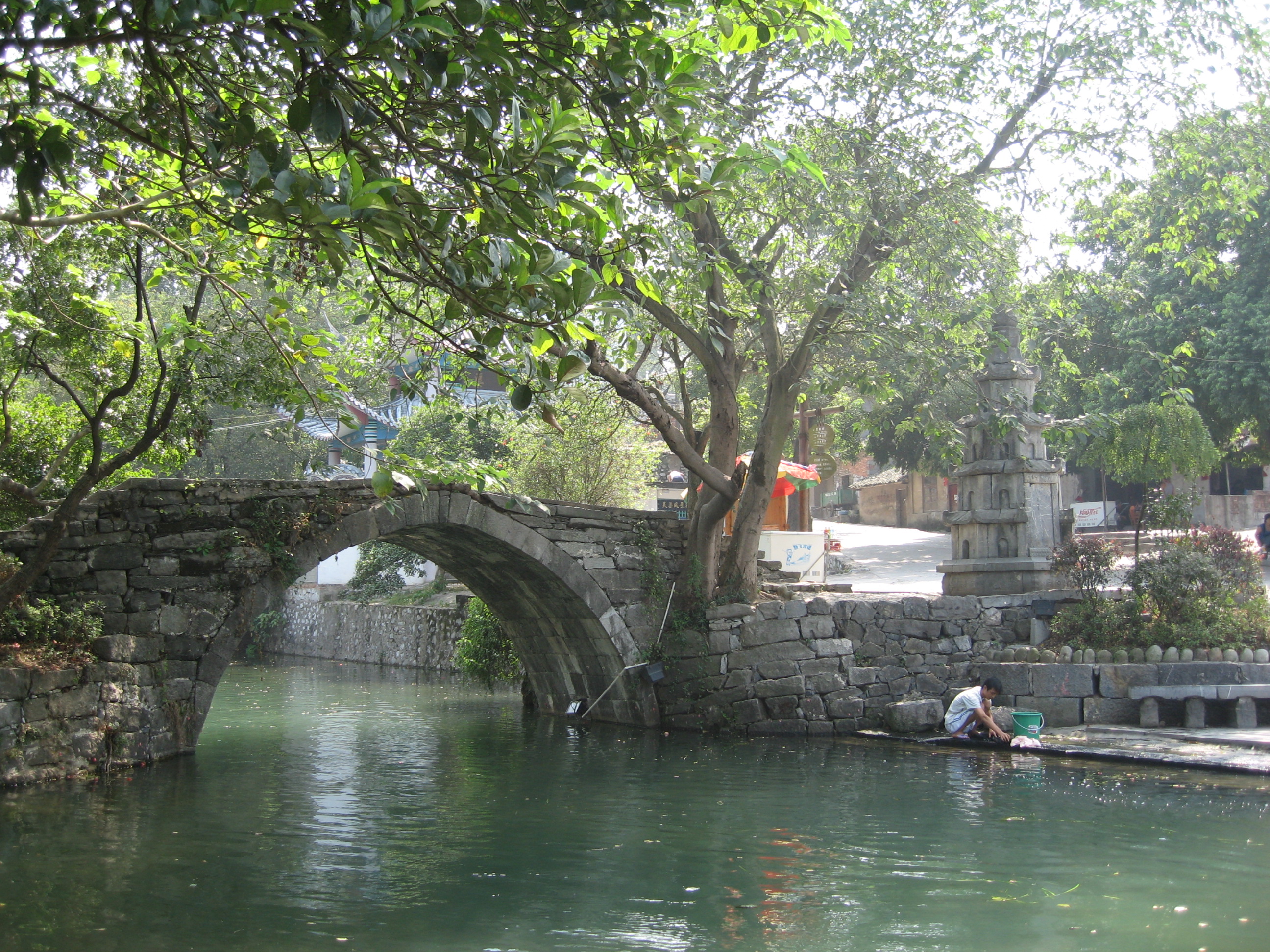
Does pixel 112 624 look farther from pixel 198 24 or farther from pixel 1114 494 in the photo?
pixel 1114 494

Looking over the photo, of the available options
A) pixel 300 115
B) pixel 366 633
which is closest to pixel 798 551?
pixel 366 633

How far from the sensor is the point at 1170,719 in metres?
10.4

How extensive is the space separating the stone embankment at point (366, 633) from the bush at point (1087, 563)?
36.0 ft

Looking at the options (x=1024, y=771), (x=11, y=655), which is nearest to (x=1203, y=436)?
(x=1024, y=771)

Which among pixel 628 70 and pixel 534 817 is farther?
pixel 534 817

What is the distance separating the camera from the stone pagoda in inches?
466

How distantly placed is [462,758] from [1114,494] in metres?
21.9

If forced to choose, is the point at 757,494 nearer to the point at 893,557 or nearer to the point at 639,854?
the point at 639,854

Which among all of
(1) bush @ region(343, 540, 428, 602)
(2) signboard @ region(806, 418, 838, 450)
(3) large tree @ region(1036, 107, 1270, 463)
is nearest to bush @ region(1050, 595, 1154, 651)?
(3) large tree @ region(1036, 107, 1270, 463)

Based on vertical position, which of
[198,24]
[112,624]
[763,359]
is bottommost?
[112,624]

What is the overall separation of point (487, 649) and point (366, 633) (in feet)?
27.0

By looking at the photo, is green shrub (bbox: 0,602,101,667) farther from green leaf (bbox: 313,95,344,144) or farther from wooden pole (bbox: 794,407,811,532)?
wooden pole (bbox: 794,407,811,532)

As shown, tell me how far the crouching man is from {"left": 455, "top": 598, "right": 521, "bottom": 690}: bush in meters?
6.43

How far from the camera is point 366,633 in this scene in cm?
2242
